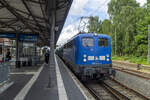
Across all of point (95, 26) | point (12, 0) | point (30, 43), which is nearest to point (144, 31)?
point (30, 43)

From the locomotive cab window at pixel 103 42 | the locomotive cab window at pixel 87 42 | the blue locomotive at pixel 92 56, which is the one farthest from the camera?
the locomotive cab window at pixel 103 42

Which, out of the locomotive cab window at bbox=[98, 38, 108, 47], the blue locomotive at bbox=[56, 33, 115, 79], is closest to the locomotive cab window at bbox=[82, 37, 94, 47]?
the blue locomotive at bbox=[56, 33, 115, 79]

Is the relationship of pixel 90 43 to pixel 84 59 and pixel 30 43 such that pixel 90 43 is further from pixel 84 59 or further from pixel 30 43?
pixel 30 43

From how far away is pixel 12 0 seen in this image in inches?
340

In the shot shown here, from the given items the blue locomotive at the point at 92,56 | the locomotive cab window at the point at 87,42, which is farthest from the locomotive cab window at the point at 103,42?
the locomotive cab window at the point at 87,42

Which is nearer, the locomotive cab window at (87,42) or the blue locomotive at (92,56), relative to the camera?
the blue locomotive at (92,56)

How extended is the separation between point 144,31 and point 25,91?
92.1ft

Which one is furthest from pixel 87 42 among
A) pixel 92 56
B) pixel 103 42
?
pixel 103 42

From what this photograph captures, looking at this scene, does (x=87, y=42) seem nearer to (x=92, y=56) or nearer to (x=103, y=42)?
(x=92, y=56)

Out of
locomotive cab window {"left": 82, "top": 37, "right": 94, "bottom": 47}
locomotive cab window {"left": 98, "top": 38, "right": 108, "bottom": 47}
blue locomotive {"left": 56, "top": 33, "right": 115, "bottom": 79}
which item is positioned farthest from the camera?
locomotive cab window {"left": 98, "top": 38, "right": 108, "bottom": 47}

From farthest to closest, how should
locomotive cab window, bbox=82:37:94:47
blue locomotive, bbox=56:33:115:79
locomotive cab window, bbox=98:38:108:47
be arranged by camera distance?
1. locomotive cab window, bbox=98:38:108:47
2. locomotive cab window, bbox=82:37:94:47
3. blue locomotive, bbox=56:33:115:79

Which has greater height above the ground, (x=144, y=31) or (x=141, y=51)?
(x=144, y=31)

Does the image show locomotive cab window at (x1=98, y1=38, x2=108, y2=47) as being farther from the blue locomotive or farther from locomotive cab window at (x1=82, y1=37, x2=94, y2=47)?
locomotive cab window at (x1=82, y1=37, x2=94, y2=47)

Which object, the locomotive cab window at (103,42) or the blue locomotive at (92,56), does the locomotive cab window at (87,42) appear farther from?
the locomotive cab window at (103,42)
